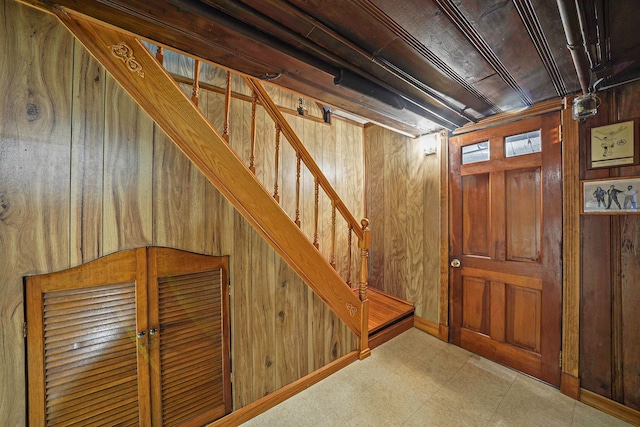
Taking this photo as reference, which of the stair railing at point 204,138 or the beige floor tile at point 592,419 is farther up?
the stair railing at point 204,138

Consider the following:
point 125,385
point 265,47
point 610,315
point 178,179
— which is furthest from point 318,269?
point 610,315

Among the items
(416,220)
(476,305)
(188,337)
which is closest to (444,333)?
(476,305)

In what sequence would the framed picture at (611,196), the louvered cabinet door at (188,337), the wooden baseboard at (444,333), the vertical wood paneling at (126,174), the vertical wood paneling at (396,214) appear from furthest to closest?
1. the vertical wood paneling at (396,214)
2. the wooden baseboard at (444,333)
3. the framed picture at (611,196)
4. the louvered cabinet door at (188,337)
5. the vertical wood paneling at (126,174)

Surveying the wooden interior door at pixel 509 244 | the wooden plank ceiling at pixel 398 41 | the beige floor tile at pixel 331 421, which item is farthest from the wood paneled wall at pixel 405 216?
the beige floor tile at pixel 331 421

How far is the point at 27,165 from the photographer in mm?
1096

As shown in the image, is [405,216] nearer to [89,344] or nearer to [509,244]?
[509,244]

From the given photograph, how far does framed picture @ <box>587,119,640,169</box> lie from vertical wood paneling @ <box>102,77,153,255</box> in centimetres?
308

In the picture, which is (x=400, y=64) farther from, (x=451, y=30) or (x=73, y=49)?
(x=73, y=49)

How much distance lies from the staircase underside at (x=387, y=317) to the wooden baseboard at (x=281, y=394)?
Result: 35cm

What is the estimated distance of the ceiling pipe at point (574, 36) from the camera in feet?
3.19

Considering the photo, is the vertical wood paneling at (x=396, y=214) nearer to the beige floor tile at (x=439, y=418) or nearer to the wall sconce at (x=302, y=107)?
the wall sconce at (x=302, y=107)

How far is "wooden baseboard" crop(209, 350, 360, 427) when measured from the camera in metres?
1.59

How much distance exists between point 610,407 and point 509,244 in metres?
1.26

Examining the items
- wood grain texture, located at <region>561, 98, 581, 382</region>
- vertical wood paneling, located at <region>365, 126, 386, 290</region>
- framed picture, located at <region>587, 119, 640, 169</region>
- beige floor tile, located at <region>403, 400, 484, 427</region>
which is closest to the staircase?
beige floor tile, located at <region>403, 400, 484, 427</region>
